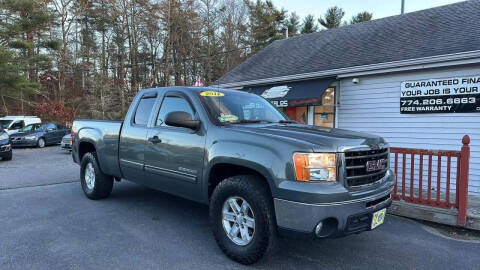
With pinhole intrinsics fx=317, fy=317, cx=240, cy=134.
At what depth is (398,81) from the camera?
7.86m

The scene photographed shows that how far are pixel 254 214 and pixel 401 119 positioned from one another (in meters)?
6.40

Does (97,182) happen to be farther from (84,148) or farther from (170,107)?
(170,107)

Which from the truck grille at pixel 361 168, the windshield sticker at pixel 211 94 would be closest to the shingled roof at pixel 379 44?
the truck grille at pixel 361 168

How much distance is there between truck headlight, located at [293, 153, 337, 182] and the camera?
2.74 meters

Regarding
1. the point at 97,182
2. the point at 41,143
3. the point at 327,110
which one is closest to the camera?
the point at 97,182

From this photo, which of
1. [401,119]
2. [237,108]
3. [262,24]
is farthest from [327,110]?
[262,24]

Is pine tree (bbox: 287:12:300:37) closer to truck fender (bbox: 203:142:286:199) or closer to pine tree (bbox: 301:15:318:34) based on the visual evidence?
pine tree (bbox: 301:15:318:34)

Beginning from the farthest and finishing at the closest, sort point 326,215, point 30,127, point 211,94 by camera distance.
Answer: point 30,127 → point 211,94 → point 326,215

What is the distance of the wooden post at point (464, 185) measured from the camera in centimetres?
436

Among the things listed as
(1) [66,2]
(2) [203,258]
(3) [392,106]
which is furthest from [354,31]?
(1) [66,2]

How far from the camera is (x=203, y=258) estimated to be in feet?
10.8

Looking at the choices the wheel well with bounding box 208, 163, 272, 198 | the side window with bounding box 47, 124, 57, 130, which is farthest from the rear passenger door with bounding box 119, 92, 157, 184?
the side window with bounding box 47, 124, 57, 130

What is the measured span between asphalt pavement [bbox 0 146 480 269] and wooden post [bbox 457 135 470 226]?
0.48m

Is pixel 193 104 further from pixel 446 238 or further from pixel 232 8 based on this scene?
pixel 232 8
